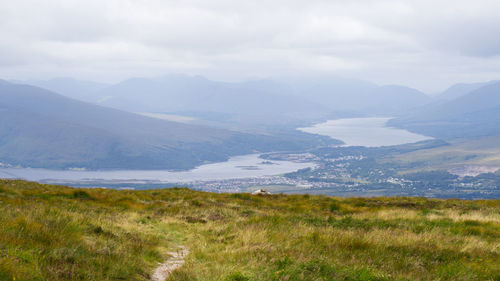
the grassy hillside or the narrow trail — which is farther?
the narrow trail

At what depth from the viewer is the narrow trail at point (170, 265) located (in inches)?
327

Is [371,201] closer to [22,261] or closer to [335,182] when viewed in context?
[22,261]

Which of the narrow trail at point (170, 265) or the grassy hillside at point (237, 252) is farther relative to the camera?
the narrow trail at point (170, 265)

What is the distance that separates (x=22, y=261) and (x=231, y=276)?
373 centimetres

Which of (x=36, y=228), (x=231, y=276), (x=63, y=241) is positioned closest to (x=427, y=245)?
(x=231, y=276)

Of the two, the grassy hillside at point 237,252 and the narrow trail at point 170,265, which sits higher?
the grassy hillside at point 237,252

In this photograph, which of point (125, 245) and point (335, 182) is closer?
point (125, 245)

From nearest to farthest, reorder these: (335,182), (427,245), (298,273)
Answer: (298,273) → (427,245) → (335,182)

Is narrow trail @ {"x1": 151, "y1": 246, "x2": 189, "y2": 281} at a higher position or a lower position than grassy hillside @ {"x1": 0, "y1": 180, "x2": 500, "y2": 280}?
lower

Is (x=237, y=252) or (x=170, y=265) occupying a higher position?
(x=237, y=252)

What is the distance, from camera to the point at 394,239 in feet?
37.1

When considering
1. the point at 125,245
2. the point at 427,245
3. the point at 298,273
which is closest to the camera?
the point at 298,273

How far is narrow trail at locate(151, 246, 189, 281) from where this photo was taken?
8.30 metres

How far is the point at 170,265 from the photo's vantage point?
9.32 metres
